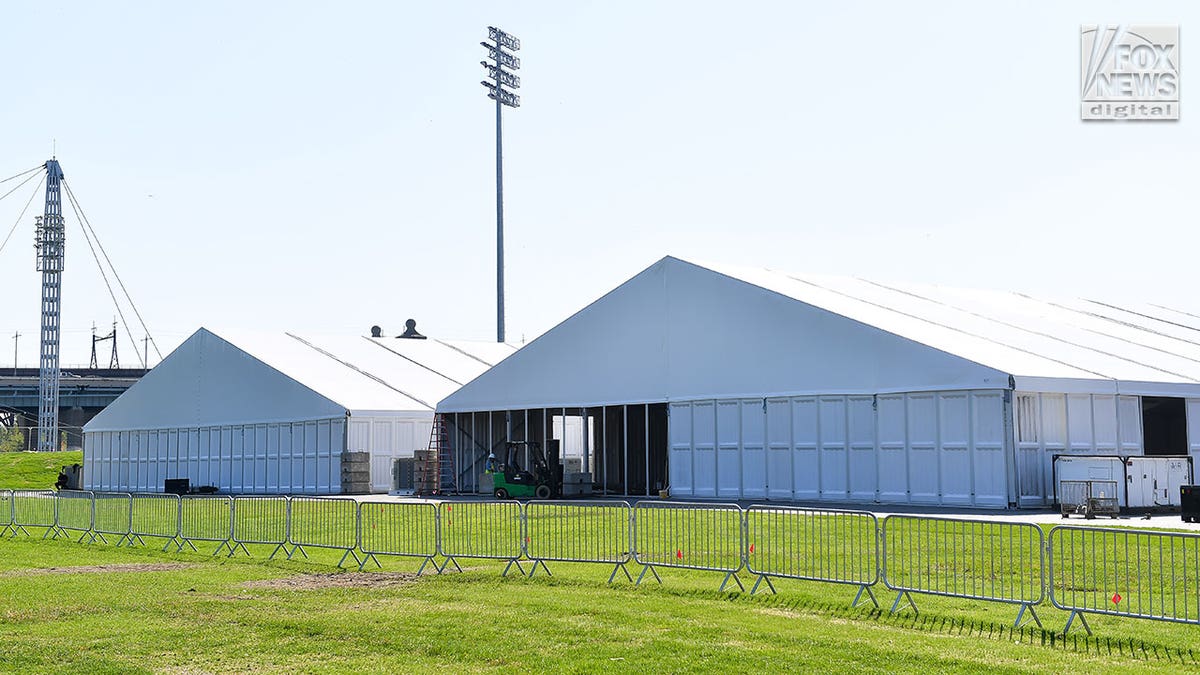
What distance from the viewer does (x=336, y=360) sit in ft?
177

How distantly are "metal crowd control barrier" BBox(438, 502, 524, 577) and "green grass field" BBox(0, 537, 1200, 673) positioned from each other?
0.94 m

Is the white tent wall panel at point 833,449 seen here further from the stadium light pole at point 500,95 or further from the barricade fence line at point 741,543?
the stadium light pole at point 500,95

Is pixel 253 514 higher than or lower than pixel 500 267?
lower

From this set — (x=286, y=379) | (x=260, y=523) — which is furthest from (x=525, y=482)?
(x=260, y=523)

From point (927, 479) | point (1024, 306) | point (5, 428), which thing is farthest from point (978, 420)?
point (5, 428)

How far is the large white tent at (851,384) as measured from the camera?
102ft

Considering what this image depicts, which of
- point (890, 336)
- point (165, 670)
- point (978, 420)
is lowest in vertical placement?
point (165, 670)

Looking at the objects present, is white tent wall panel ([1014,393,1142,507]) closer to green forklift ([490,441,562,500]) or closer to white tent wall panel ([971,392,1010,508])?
white tent wall panel ([971,392,1010,508])

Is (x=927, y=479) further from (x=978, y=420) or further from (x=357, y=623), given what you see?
(x=357, y=623)

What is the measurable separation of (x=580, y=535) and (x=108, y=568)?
739 cm

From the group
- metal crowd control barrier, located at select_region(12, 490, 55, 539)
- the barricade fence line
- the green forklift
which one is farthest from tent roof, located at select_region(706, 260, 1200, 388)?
metal crowd control barrier, located at select_region(12, 490, 55, 539)

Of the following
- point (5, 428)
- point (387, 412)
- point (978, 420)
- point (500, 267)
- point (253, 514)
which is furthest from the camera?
point (5, 428)

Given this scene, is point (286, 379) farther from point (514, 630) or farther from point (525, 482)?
point (514, 630)

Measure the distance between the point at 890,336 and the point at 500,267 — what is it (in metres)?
41.5
